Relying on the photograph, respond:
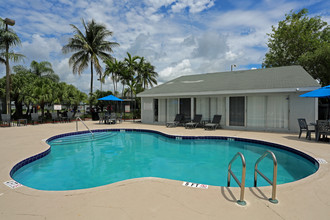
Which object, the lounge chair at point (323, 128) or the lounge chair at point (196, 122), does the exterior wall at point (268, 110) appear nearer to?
the lounge chair at point (196, 122)

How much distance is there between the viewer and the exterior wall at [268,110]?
1083cm

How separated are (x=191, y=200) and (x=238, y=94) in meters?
10.7

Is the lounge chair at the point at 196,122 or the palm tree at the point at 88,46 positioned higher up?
the palm tree at the point at 88,46

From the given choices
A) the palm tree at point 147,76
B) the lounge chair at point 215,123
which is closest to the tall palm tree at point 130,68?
the palm tree at point 147,76

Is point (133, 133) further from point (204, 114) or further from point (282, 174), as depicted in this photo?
point (282, 174)

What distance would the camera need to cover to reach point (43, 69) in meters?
26.8

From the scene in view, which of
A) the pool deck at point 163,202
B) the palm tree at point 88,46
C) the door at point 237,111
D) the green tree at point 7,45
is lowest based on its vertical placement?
the pool deck at point 163,202

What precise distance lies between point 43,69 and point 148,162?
26881mm

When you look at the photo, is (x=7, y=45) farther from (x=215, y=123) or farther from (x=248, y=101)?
(x=248, y=101)

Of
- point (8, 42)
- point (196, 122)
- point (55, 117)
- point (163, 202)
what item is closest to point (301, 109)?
point (196, 122)

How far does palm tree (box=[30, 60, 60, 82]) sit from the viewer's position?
26359 mm

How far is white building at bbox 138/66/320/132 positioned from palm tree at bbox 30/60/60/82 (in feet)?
61.3

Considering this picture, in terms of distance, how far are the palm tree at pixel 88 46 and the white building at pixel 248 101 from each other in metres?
9.95

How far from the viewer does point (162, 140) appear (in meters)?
10.7
